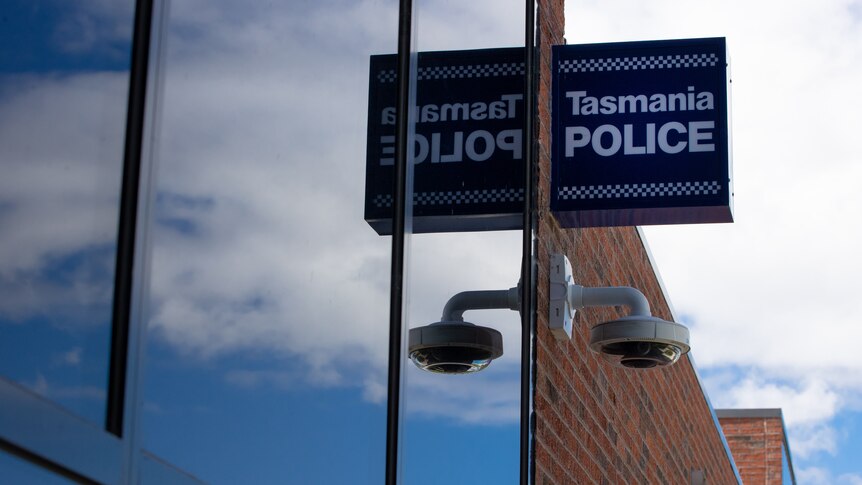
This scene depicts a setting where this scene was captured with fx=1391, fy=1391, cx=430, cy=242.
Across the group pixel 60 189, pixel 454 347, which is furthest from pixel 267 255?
pixel 454 347

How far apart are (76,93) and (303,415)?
4.67 feet

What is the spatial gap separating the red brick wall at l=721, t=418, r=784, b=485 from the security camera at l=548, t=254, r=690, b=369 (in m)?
20.1

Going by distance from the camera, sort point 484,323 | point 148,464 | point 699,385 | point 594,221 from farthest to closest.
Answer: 1. point 699,385
2. point 594,221
3. point 484,323
4. point 148,464

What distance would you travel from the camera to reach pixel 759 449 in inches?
1075

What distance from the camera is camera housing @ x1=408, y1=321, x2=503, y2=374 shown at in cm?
533

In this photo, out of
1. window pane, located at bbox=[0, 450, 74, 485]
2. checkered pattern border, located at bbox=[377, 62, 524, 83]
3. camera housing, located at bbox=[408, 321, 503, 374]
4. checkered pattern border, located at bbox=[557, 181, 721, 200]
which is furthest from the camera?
checkered pattern border, located at bbox=[557, 181, 721, 200]

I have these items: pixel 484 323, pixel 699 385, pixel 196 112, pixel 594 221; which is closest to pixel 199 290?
pixel 196 112

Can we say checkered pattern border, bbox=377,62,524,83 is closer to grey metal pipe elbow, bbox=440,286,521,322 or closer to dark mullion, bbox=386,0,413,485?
dark mullion, bbox=386,0,413,485

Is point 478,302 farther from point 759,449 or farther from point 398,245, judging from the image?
point 759,449

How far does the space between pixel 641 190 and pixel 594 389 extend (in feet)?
6.85

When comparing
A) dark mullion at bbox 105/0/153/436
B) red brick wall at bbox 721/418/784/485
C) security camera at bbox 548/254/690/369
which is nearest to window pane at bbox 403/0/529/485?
security camera at bbox 548/254/690/369

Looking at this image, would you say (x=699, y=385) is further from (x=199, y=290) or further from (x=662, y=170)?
(x=199, y=290)

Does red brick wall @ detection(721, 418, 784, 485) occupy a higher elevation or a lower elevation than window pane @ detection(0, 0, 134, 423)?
higher

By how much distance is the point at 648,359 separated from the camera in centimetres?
752
